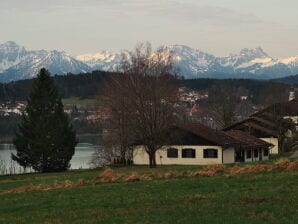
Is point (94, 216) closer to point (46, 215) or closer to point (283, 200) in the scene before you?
point (46, 215)

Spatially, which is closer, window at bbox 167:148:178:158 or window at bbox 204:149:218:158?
window at bbox 204:149:218:158

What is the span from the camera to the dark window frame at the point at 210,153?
64188 mm

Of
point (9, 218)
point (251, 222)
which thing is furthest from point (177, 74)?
point (251, 222)

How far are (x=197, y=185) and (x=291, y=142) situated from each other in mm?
65018

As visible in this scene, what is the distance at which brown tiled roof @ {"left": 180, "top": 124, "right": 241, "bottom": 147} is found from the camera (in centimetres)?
6391

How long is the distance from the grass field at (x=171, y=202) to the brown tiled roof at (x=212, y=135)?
40.4 metres

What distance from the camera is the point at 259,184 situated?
1953 centimetres

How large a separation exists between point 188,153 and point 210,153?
7.97ft

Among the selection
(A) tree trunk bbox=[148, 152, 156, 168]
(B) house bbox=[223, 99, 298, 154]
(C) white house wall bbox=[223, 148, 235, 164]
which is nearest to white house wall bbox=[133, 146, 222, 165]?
(C) white house wall bbox=[223, 148, 235, 164]

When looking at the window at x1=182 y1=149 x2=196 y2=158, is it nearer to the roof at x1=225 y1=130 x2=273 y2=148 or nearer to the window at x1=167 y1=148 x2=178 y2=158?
the window at x1=167 y1=148 x2=178 y2=158

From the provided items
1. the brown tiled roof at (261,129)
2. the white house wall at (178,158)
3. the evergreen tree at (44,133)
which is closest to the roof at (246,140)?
the white house wall at (178,158)

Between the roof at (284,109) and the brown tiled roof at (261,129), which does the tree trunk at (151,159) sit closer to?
the brown tiled roof at (261,129)

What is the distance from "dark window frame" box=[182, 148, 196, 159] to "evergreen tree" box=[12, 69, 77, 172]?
12.2 meters

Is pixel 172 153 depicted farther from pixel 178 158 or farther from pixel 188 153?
pixel 188 153
